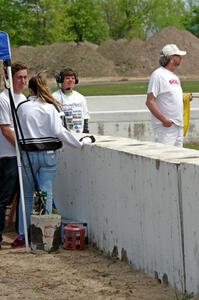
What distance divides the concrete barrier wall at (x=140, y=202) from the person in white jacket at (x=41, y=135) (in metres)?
0.29

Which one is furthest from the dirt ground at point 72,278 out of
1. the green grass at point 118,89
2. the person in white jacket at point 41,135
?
the green grass at point 118,89

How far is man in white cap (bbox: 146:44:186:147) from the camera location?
30.5ft

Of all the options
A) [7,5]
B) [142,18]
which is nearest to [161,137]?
[7,5]

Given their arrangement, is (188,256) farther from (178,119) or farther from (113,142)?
(178,119)

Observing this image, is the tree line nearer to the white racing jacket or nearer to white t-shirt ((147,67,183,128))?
white t-shirt ((147,67,183,128))

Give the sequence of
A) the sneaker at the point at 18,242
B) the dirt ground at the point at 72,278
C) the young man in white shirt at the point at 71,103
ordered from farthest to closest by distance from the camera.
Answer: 1. the young man in white shirt at the point at 71,103
2. the sneaker at the point at 18,242
3. the dirt ground at the point at 72,278

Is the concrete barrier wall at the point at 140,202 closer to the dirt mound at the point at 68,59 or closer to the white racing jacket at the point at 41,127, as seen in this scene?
the white racing jacket at the point at 41,127

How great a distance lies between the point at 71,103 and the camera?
32.8ft

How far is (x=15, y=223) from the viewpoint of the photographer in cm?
929

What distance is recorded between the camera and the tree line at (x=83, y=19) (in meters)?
78.1

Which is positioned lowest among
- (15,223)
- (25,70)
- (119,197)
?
(15,223)

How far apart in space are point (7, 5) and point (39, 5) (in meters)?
3.72

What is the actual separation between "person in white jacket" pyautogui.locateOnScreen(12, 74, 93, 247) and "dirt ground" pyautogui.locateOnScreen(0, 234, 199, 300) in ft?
1.78

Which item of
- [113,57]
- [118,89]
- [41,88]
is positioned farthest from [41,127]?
[113,57]
